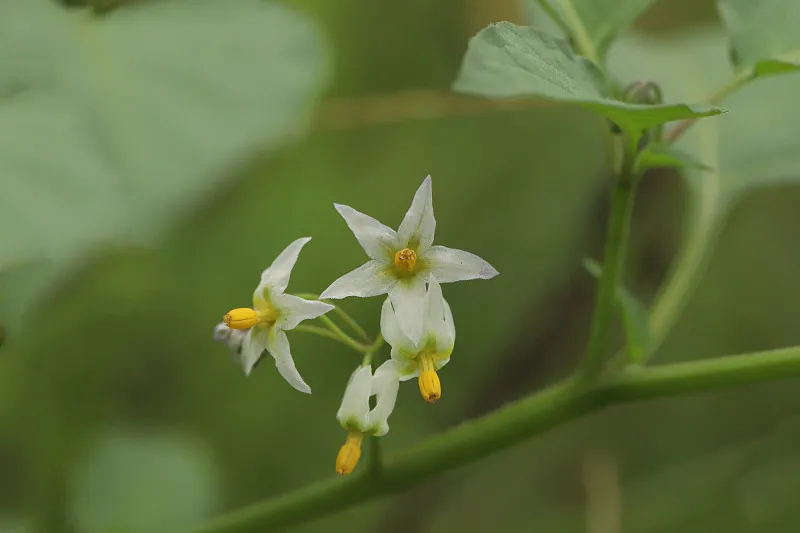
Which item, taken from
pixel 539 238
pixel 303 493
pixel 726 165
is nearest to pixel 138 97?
pixel 303 493

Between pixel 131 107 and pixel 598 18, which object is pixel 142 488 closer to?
pixel 131 107

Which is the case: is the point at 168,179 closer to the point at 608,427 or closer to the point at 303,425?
the point at 303,425

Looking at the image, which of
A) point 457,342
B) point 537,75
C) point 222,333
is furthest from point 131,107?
point 457,342

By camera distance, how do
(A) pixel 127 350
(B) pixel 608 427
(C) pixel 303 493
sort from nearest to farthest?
(C) pixel 303 493
(A) pixel 127 350
(B) pixel 608 427

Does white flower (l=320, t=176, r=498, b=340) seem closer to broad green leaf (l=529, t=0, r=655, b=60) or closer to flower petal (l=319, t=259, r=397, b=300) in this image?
flower petal (l=319, t=259, r=397, b=300)

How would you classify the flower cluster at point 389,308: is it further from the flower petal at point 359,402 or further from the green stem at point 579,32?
the green stem at point 579,32

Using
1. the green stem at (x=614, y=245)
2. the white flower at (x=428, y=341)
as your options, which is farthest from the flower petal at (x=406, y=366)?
the green stem at (x=614, y=245)
